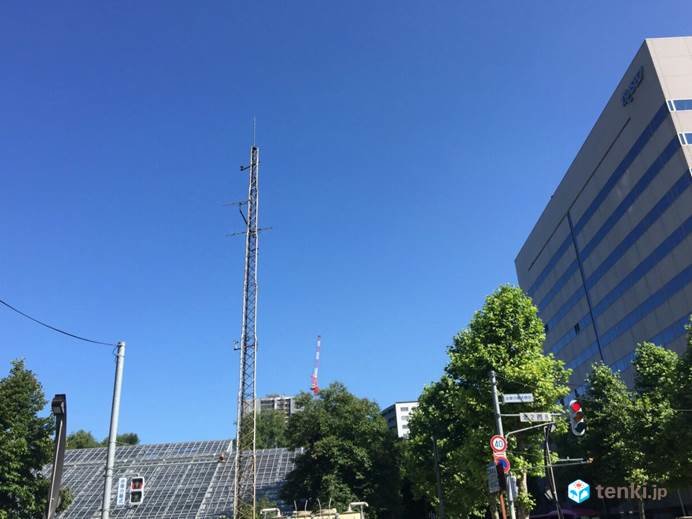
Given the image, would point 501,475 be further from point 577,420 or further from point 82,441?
point 82,441

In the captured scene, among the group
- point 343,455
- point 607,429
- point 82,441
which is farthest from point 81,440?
point 607,429

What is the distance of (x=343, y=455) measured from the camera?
5119 centimetres

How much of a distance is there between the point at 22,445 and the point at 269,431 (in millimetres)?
81134

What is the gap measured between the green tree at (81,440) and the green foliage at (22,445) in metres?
68.4

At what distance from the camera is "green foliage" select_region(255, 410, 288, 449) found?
4225 inches

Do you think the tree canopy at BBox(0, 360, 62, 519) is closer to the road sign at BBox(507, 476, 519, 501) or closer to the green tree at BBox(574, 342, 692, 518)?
the road sign at BBox(507, 476, 519, 501)

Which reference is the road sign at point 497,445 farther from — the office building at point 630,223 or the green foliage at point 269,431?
the green foliage at point 269,431

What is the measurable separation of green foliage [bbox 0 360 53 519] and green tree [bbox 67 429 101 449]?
68411 mm

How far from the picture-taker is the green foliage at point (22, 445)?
3266cm

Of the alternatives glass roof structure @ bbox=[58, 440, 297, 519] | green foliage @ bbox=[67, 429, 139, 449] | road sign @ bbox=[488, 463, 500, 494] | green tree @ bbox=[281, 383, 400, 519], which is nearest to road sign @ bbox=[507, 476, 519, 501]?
road sign @ bbox=[488, 463, 500, 494]

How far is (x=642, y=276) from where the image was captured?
5069 cm

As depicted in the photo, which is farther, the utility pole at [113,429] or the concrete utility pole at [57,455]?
the utility pole at [113,429]

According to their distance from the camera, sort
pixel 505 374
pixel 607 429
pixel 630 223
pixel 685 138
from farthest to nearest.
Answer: pixel 630 223, pixel 685 138, pixel 607 429, pixel 505 374

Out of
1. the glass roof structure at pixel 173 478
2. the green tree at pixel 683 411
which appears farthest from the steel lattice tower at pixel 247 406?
the green tree at pixel 683 411
